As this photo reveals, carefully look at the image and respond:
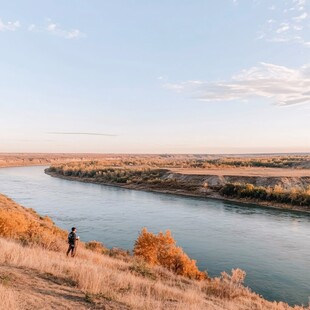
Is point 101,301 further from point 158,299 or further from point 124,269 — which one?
point 124,269

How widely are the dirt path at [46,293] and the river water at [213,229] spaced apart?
12.9 meters

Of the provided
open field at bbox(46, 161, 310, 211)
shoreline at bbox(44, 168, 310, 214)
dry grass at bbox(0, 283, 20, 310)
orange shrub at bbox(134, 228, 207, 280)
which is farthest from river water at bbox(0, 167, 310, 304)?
dry grass at bbox(0, 283, 20, 310)

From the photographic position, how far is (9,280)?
7.91m

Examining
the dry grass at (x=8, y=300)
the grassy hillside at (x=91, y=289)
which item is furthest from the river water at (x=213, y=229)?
the dry grass at (x=8, y=300)

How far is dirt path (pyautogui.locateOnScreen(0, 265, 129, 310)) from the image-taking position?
22.6 feet

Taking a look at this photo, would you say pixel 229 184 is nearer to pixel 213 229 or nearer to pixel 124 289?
pixel 213 229

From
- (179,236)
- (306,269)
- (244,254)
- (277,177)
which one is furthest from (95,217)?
(277,177)

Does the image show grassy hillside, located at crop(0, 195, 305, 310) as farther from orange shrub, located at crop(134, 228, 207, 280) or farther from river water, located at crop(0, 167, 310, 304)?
river water, located at crop(0, 167, 310, 304)

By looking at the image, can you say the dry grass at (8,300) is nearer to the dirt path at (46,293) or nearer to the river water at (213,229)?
the dirt path at (46,293)

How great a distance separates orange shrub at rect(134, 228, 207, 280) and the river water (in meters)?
3.89

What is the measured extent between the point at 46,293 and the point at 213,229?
27.5 m

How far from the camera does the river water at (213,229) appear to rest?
21594mm

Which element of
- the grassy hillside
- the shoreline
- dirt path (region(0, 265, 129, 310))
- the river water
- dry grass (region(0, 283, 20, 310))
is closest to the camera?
dry grass (region(0, 283, 20, 310))

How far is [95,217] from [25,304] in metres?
33.0
